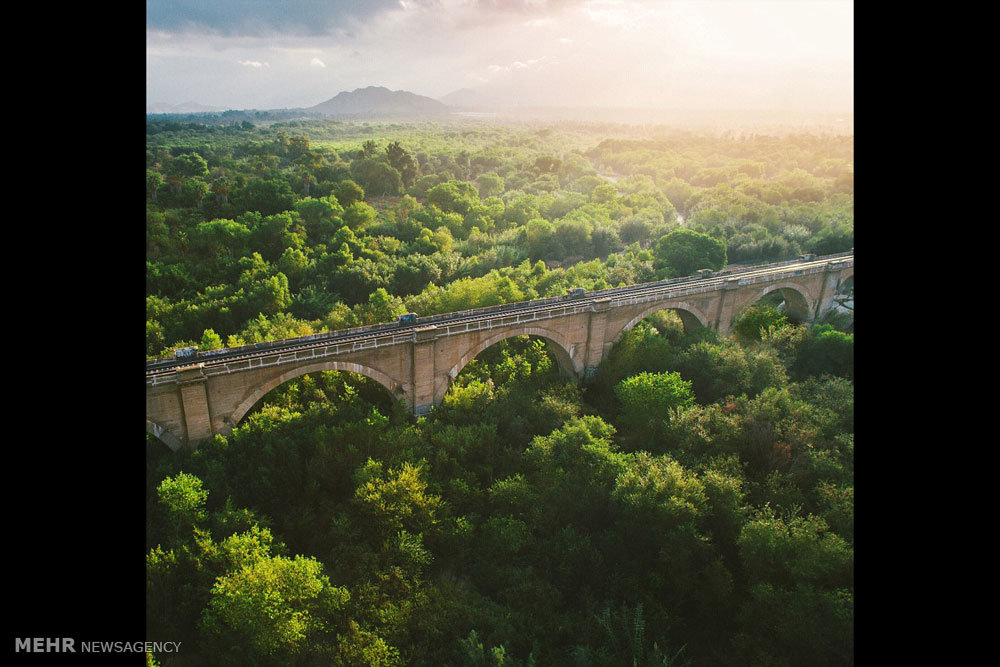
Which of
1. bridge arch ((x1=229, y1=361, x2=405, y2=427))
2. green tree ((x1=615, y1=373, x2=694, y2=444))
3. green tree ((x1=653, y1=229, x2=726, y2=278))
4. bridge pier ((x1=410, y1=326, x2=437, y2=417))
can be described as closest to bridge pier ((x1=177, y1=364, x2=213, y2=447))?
bridge arch ((x1=229, y1=361, x2=405, y2=427))

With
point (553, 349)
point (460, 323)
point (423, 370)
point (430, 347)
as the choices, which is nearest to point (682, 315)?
point (553, 349)

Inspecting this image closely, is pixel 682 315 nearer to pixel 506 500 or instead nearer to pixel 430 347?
pixel 430 347

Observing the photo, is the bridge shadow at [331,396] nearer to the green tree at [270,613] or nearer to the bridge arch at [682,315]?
the green tree at [270,613]

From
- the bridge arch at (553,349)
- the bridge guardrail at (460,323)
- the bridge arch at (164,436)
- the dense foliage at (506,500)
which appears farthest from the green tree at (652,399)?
the bridge arch at (164,436)

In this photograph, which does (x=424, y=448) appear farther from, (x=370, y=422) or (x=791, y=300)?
(x=791, y=300)

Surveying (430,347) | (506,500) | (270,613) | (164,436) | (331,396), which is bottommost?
(270,613)

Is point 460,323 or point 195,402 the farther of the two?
point 460,323
